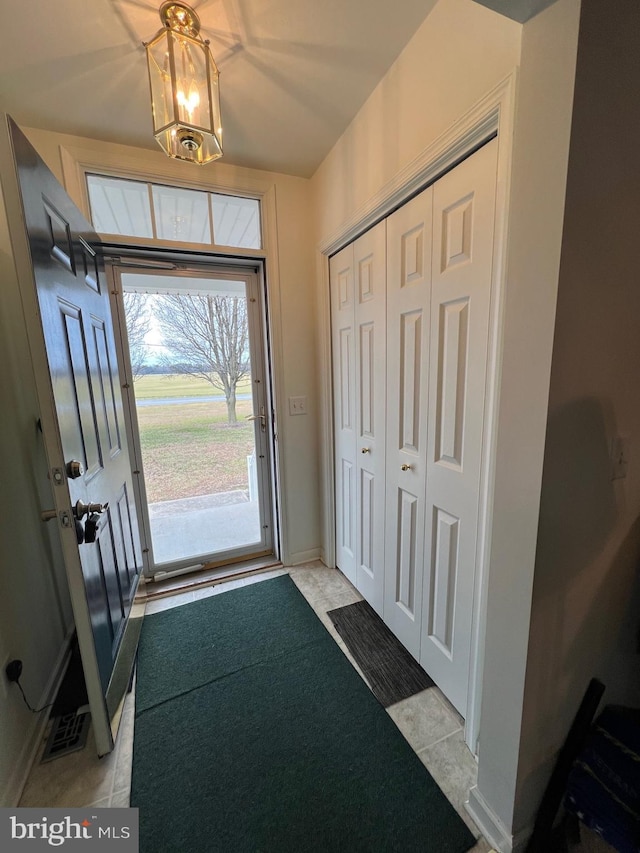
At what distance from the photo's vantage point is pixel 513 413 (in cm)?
86

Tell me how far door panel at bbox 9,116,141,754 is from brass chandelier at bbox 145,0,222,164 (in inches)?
16.4

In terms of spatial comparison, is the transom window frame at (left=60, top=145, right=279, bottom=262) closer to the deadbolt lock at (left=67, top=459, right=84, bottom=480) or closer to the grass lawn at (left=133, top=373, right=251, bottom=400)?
the grass lawn at (left=133, top=373, right=251, bottom=400)

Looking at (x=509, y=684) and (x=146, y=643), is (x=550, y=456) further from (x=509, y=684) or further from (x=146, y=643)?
(x=146, y=643)

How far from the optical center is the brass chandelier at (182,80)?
1.04 meters

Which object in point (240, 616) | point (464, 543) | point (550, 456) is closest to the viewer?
point (550, 456)

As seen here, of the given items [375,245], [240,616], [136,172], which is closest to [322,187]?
[375,245]

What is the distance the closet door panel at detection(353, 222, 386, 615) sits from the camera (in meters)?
1.70

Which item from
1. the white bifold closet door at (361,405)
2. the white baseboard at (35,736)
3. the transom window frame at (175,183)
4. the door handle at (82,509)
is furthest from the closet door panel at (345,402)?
the white baseboard at (35,736)

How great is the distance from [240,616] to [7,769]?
1033mm

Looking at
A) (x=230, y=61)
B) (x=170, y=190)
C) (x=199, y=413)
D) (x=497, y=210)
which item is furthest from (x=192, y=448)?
(x=497, y=210)

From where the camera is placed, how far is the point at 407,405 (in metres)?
1.57

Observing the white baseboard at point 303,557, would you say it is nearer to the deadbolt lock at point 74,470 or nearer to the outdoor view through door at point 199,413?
the outdoor view through door at point 199,413

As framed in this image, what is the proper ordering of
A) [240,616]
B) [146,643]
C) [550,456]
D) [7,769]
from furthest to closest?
[240,616], [146,643], [7,769], [550,456]

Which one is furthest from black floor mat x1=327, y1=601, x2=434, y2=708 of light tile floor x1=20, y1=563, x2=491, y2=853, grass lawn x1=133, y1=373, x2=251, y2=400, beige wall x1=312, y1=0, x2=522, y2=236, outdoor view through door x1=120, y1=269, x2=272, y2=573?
beige wall x1=312, y1=0, x2=522, y2=236
